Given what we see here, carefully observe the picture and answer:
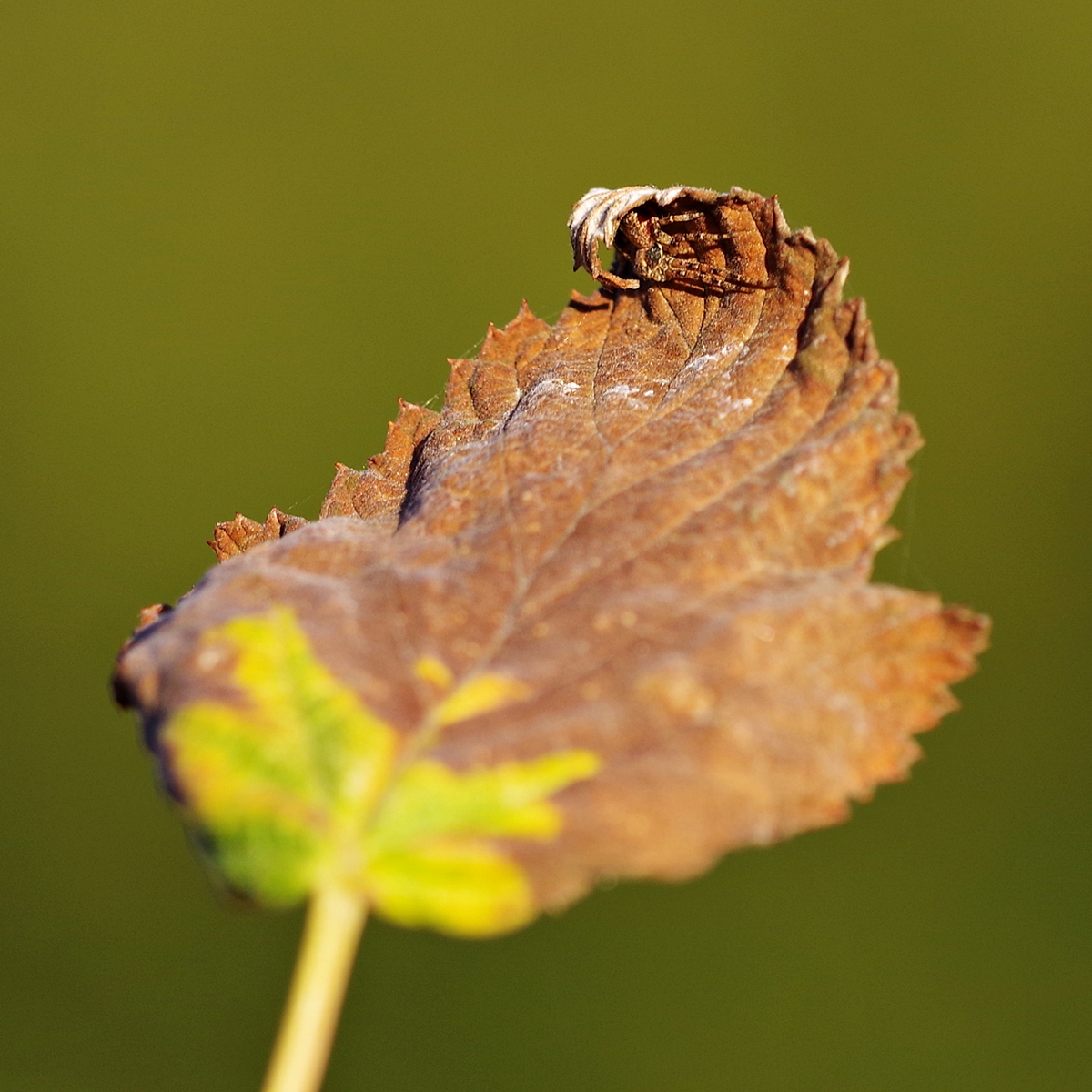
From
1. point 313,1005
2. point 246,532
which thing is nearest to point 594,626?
point 313,1005

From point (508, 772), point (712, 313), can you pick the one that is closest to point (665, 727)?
point (508, 772)

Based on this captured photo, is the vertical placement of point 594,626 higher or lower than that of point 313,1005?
higher

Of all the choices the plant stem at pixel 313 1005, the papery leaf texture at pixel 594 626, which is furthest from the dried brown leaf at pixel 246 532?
the plant stem at pixel 313 1005

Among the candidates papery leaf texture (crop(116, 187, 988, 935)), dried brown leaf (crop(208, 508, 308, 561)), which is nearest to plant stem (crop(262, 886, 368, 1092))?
papery leaf texture (crop(116, 187, 988, 935))

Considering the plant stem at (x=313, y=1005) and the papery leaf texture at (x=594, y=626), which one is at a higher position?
the papery leaf texture at (x=594, y=626)

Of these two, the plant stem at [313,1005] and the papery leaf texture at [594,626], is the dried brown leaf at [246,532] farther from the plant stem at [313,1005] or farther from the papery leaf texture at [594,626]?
the plant stem at [313,1005]

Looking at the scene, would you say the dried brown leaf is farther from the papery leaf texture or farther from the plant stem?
the plant stem

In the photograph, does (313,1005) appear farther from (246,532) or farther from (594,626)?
(246,532)
